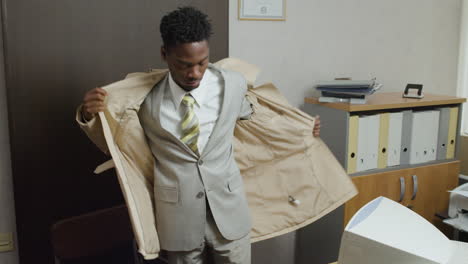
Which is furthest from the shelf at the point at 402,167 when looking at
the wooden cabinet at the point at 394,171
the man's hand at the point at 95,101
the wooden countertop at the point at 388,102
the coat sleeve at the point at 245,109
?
the man's hand at the point at 95,101

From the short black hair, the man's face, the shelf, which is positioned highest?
the short black hair

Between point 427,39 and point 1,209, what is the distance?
265cm

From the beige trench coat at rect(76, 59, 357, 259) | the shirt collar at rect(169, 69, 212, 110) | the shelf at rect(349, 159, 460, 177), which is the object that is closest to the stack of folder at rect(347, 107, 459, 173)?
the shelf at rect(349, 159, 460, 177)

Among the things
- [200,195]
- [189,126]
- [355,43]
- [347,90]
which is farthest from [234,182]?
[355,43]

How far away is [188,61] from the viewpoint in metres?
1.46

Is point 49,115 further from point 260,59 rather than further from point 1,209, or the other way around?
point 260,59

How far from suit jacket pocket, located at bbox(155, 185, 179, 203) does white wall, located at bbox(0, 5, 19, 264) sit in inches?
33.3

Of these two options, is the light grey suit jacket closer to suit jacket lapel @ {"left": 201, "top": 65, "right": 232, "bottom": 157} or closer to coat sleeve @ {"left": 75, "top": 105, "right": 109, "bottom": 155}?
suit jacket lapel @ {"left": 201, "top": 65, "right": 232, "bottom": 157}

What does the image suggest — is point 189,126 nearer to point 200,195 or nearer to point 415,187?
point 200,195

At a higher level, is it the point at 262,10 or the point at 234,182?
the point at 262,10

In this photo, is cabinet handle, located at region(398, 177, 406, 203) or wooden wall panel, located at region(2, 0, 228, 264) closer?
wooden wall panel, located at region(2, 0, 228, 264)

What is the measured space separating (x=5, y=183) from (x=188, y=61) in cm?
113

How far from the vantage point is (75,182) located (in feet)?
6.80

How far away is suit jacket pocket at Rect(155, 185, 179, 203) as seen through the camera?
1.58 meters
